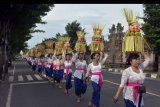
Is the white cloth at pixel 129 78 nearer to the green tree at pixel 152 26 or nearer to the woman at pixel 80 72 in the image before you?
the woman at pixel 80 72

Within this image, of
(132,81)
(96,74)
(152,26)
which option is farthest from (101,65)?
(152,26)

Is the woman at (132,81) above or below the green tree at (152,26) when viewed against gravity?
below

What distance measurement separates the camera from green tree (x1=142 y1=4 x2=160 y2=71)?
108ft

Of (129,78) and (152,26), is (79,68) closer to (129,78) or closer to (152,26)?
(129,78)

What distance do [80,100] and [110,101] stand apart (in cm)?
107

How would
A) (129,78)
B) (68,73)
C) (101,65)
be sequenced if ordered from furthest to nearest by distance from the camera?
(68,73)
(101,65)
(129,78)

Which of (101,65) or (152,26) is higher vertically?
(152,26)

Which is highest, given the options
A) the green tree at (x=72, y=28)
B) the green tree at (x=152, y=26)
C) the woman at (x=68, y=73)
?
the green tree at (x=72, y=28)

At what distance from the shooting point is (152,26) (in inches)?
1318

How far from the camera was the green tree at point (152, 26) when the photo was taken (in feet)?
108

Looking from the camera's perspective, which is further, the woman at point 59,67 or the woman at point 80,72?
the woman at point 59,67

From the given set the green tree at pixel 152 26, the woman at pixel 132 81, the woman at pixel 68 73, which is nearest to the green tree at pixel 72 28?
the green tree at pixel 152 26

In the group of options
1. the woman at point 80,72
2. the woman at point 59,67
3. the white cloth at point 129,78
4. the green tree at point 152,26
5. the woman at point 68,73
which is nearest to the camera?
the white cloth at point 129,78

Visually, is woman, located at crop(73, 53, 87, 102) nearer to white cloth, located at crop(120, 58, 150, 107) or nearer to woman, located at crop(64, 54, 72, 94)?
woman, located at crop(64, 54, 72, 94)
